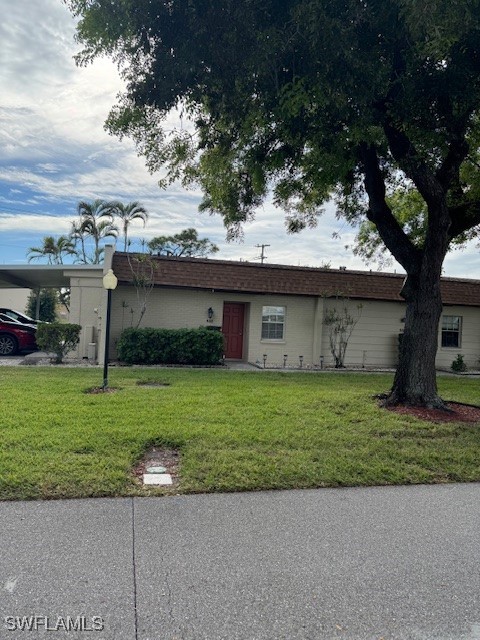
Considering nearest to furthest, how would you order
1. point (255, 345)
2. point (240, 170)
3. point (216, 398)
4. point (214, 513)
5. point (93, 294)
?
1. point (214, 513)
2. point (216, 398)
3. point (240, 170)
4. point (93, 294)
5. point (255, 345)

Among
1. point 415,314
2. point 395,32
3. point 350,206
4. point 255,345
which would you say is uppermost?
point 395,32

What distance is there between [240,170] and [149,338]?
19.1 feet

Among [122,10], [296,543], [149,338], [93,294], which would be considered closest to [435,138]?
[122,10]

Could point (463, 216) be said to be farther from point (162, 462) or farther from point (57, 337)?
point (57, 337)

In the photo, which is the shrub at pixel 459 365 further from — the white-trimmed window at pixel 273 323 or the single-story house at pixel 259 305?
the white-trimmed window at pixel 273 323

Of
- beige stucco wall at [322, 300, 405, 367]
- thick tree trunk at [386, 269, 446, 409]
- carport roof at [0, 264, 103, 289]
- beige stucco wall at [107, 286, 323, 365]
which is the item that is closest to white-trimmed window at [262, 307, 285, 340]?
beige stucco wall at [107, 286, 323, 365]

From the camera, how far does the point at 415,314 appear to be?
28.3ft

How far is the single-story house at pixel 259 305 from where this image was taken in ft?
46.6

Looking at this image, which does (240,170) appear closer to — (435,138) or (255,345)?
(435,138)

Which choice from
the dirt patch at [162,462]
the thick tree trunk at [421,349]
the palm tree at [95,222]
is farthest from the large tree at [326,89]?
the palm tree at [95,222]

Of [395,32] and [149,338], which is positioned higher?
[395,32]

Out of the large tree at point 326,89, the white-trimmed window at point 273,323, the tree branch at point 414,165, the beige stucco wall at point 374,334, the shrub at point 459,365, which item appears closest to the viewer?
the large tree at point 326,89

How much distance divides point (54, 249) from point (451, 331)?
70.3 ft

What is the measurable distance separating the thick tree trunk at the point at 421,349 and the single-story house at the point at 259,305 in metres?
6.71
